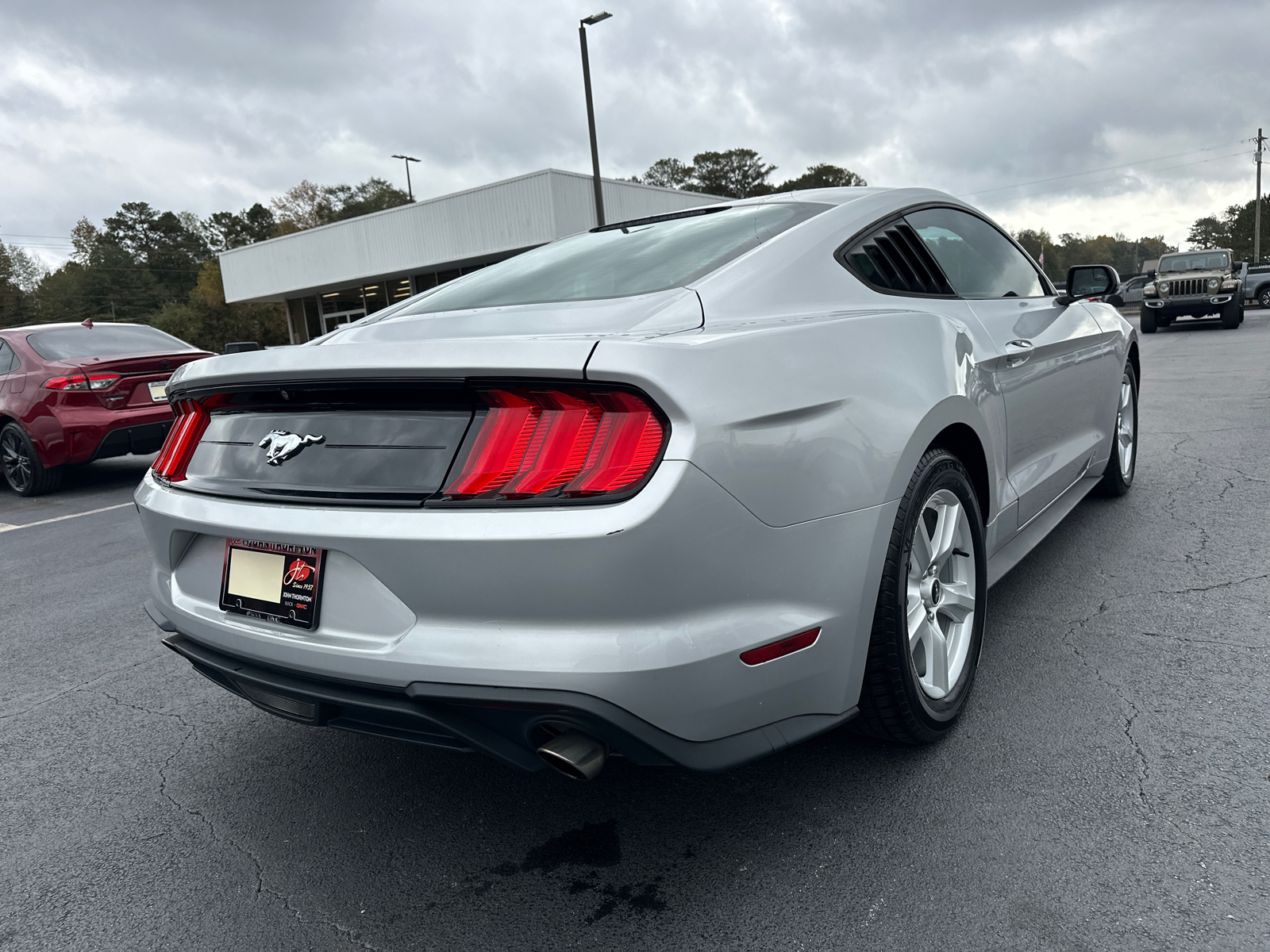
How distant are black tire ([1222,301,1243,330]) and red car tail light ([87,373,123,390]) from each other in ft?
69.3

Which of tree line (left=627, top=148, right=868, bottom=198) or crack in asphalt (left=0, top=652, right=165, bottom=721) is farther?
tree line (left=627, top=148, right=868, bottom=198)

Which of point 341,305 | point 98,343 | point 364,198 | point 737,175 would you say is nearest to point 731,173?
point 737,175

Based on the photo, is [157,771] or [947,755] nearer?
[947,755]

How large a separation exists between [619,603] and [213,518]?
1036 millimetres

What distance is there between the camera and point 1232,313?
19359 mm

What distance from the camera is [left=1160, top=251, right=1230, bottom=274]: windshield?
65.2 ft

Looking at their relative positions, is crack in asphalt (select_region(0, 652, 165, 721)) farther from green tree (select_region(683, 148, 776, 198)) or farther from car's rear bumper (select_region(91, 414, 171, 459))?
green tree (select_region(683, 148, 776, 198))

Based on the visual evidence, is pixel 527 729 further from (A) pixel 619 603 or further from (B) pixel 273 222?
(B) pixel 273 222

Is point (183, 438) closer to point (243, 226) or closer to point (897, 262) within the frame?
point (897, 262)

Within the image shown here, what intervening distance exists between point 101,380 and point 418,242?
23037mm

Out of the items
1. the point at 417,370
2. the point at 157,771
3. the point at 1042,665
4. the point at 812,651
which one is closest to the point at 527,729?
the point at 812,651

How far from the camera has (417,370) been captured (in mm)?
1700

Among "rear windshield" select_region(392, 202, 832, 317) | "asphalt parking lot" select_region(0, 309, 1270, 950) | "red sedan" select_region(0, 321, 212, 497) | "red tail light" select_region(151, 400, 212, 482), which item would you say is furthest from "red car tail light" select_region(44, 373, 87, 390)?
"red tail light" select_region(151, 400, 212, 482)

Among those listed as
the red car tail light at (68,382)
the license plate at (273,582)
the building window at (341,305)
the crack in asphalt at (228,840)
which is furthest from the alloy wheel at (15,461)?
the building window at (341,305)
